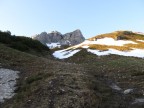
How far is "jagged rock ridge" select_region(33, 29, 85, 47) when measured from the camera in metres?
180

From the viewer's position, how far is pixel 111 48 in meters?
69.9

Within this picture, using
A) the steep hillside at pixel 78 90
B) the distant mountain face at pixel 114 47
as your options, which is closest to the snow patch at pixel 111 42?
the distant mountain face at pixel 114 47

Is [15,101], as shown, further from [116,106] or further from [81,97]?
[116,106]

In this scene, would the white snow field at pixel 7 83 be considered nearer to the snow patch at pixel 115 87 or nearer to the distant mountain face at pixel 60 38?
the snow patch at pixel 115 87

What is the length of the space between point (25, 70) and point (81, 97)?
48.5ft

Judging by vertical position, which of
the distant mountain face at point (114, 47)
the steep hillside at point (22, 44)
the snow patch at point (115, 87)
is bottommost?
the snow patch at point (115, 87)

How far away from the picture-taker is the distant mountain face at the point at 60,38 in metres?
180

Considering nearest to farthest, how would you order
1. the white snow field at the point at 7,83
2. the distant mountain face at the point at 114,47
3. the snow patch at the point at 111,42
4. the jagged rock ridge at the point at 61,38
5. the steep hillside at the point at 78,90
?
the steep hillside at the point at 78,90 → the white snow field at the point at 7,83 → the distant mountain face at the point at 114,47 → the snow patch at the point at 111,42 → the jagged rock ridge at the point at 61,38

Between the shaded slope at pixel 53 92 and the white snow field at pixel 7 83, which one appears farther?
the white snow field at pixel 7 83

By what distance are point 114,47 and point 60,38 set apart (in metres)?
121

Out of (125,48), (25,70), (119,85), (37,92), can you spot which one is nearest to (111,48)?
(125,48)

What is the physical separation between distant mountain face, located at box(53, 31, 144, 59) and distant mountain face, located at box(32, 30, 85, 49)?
87.4m

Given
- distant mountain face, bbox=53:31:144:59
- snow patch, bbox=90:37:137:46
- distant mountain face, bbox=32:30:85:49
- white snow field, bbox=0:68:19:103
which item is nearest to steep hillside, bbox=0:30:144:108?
white snow field, bbox=0:68:19:103

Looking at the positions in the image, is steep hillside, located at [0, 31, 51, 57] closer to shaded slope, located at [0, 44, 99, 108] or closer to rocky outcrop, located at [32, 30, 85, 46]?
shaded slope, located at [0, 44, 99, 108]
